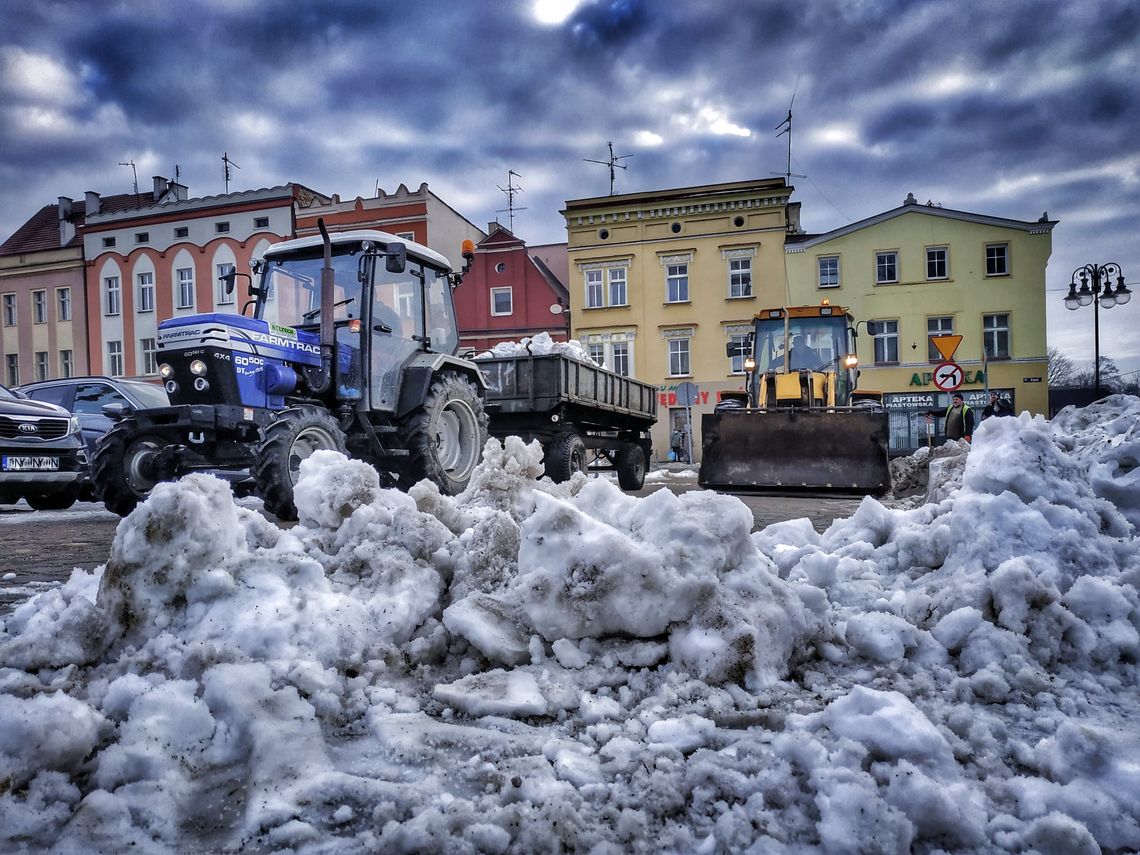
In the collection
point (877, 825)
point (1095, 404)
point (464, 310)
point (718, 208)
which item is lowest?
point (877, 825)

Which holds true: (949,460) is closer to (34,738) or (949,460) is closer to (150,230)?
(34,738)

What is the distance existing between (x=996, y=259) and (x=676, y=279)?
10.9 m

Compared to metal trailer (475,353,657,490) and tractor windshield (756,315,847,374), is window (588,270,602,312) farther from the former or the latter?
metal trailer (475,353,657,490)

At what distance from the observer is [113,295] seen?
30.0 meters

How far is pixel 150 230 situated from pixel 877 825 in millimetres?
34373

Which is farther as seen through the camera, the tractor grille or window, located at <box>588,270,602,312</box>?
window, located at <box>588,270,602,312</box>

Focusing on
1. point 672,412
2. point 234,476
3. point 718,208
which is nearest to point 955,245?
point 718,208

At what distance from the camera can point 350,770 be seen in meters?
1.76

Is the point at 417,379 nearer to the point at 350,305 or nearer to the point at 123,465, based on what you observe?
the point at 350,305

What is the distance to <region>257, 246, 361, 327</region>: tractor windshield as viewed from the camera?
7.19 metres

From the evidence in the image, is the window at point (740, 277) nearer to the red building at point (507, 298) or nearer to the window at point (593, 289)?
the window at point (593, 289)

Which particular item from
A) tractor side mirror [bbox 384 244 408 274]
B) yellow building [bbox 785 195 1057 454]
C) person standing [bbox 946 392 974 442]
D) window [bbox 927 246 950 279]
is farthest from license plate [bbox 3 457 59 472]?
window [bbox 927 246 950 279]

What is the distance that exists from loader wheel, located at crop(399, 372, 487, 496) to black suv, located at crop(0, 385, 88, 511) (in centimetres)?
353

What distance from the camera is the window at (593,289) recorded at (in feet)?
91.9
